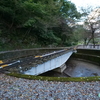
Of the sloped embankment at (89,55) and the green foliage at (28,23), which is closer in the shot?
the green foliage at (28,23)

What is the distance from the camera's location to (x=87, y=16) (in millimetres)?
12773

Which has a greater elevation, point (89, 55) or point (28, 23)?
point (28, 23)

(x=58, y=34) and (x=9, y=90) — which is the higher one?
(x=58, y=34)

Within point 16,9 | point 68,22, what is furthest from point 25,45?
point 68,22

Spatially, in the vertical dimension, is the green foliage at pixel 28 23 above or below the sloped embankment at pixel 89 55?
above

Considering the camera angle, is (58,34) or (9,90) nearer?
(9,90)

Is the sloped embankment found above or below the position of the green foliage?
below

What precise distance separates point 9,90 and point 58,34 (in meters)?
13.0

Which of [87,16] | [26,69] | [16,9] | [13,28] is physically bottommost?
[26,69]

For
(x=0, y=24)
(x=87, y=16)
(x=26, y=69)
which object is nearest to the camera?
(x=26, y=69)

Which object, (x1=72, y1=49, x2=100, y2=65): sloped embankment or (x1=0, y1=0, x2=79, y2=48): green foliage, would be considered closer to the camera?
(x1=0, y1=0, x2=79, y2=48): green foliage

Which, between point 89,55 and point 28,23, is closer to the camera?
point 28,23

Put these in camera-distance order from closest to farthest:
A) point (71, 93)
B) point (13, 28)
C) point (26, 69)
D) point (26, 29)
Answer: point (71, 93), point (26, 69), point (13, 28), point (26, 29)

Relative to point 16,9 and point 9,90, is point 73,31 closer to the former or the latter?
point 16,9
